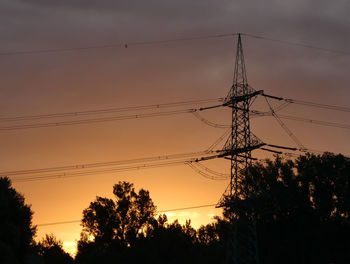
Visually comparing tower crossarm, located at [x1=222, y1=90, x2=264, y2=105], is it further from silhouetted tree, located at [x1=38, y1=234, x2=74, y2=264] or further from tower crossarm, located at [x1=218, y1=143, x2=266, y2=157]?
silhouetted tree, located at [x1=38, y1=234, x2=74, y2=264]

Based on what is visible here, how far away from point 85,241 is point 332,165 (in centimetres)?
5986

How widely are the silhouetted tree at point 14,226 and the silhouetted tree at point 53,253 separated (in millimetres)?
41372

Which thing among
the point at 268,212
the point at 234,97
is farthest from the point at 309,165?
the point at 234,97

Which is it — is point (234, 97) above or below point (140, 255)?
above

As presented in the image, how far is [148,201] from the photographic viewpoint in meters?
125

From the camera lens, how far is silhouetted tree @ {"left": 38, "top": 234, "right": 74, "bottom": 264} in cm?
12028

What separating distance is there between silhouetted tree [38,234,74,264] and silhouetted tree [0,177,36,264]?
4137cm

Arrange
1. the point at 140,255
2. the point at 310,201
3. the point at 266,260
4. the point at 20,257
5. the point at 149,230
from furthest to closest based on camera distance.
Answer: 1. the point at 149,230
2. the point at 140,255
3. the point at 310,201
4. the point at 266,260
5. the point at 20,257

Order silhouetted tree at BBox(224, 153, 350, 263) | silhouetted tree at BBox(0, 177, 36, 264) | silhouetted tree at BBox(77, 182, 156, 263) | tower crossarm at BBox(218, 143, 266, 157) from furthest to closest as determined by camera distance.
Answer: silhouetted tree at BBox(77, 182, 156, 263) < silhouetted tree at BBox(224, 153, 350, 263) < silhouetted tree at BBox(0, 177, 36, 264) < tower crossarm at BBox(218, 143, 266, 157)

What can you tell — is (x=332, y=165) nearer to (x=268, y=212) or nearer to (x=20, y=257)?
(x=268, y=212)

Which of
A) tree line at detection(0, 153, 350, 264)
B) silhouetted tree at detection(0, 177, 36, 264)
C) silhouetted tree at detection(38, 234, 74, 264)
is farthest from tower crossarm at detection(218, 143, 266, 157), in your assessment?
silhouetted tree at detection(38, 234, 74, 264)

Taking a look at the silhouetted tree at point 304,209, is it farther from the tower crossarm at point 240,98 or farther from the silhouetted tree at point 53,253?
the silhouetted tree at point 53,253

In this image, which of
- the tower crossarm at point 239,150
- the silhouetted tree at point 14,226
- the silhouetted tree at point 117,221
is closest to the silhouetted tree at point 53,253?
the silhouetted tree at point 117,221

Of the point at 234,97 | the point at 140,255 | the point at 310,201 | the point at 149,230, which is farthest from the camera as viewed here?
the point at 149,230
